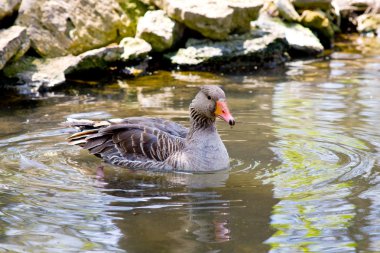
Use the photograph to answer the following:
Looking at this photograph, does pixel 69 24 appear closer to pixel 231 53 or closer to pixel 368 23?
pixel 231 53

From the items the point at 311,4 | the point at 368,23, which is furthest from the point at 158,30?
the point at 368,23

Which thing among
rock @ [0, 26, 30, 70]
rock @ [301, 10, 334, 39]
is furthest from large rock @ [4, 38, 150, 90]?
rock @ [301, 10, 334, 39]

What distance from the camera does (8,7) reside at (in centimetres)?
1294

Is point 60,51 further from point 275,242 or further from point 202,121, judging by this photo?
point 275,242

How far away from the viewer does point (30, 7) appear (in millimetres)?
13336

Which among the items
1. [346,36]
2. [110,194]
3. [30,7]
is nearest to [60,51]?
[30,7]

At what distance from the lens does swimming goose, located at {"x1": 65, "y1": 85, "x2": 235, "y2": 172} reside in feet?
25.1

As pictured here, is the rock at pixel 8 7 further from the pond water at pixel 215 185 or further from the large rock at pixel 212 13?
the large rock at pixel 212 13

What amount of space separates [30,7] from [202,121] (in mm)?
6694

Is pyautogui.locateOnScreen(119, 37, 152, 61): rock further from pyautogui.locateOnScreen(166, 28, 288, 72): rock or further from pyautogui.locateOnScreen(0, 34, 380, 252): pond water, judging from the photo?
pyautogui.locateOnScreen(0, 34, 380, 252): pond water

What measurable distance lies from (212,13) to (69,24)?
3000 mm

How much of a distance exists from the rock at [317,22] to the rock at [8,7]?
7726 mm

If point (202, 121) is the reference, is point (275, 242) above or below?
below

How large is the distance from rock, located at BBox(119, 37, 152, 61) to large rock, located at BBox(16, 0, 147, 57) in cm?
48
